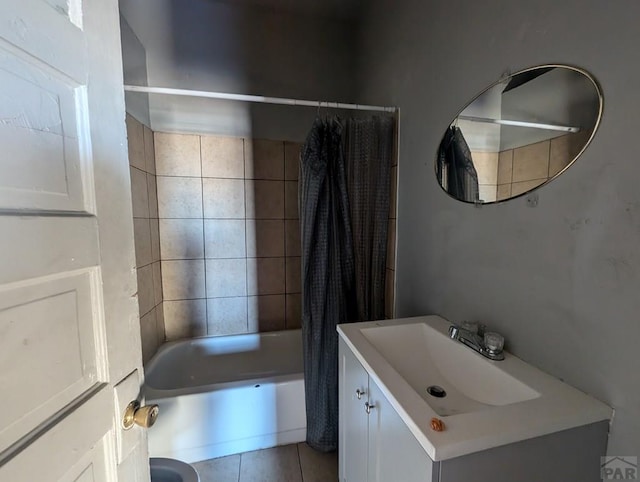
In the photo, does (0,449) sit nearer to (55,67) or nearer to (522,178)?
(55,67)

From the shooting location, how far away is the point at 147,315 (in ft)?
5.99

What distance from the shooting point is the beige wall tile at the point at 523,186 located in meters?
0.85

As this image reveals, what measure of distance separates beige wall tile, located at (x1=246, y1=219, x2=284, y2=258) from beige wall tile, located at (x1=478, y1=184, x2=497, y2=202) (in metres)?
1.53

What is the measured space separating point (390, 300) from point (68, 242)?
153 centimetres

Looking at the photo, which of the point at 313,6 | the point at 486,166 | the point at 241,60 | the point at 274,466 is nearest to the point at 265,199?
the point at 241,60

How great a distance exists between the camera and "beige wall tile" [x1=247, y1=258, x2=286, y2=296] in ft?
7.49

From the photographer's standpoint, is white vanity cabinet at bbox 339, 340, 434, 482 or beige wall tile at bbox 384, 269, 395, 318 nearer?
white vanity cabinet at bbox 339, 340, 434, 482

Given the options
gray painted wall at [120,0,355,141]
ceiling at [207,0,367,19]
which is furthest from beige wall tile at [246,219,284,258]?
ceiling at [207,0,367,19]

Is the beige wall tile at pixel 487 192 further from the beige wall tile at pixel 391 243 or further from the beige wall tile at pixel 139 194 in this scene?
the beige wall tile at pixel 139 194

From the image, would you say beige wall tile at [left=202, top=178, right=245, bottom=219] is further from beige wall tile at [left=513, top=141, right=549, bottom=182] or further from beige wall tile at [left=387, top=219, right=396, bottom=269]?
beige wall tile at [left=513, top=141, right=549, bottom=182]

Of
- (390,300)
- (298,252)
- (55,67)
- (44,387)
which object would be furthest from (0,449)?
(298,252)

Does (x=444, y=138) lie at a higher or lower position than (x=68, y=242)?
higher

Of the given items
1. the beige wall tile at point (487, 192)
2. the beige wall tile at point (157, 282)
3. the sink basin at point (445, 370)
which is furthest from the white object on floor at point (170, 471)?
the beige wall tile at point (487, 192)

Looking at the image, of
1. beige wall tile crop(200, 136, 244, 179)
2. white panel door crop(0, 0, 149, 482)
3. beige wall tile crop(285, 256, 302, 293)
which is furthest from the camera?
beige wall tile crop(285, 256, 302, 293)
